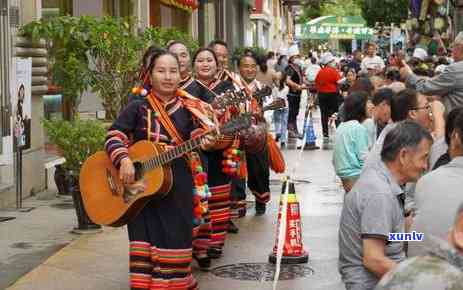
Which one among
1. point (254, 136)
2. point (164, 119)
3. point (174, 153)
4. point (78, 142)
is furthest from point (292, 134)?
point (174, 153)

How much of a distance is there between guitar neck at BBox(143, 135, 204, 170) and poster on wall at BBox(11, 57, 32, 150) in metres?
5.27

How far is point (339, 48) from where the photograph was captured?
285ft

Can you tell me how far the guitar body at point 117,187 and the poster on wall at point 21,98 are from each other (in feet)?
15.3

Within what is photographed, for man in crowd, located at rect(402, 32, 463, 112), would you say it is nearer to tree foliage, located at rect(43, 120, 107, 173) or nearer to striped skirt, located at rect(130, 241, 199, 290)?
striped skirt, located at rect(130, 241, 199, 290)

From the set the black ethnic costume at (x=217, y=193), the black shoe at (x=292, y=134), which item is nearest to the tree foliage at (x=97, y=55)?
the black ethnic costume at (x=217, y=193)

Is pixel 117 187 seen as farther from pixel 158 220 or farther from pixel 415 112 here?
pixel 415 112

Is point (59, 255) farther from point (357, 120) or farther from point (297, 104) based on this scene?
point (297, 104)

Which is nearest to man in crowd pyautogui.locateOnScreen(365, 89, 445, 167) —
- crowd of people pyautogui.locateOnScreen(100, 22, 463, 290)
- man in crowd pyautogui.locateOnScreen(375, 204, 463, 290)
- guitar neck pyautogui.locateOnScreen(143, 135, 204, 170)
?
crowd of people pyautogui.locateOnScreen(100, 22, 463, 290)

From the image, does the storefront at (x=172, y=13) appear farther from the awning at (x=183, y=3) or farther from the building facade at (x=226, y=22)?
the building facade at (x=226, y=22)

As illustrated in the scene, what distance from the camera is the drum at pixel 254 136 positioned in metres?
9.25

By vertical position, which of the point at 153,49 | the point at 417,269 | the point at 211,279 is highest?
the point at 153,49

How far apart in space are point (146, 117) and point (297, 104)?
14879 millimetres

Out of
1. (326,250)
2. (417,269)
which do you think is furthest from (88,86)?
(417,269)

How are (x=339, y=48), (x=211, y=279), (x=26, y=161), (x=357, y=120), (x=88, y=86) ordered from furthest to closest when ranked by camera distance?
1. (x=339, y=48)
2. (x=26, y=161)
3. (x=88, y=86)
4. (x=357, y=120)
5. (x=211, y=279)
